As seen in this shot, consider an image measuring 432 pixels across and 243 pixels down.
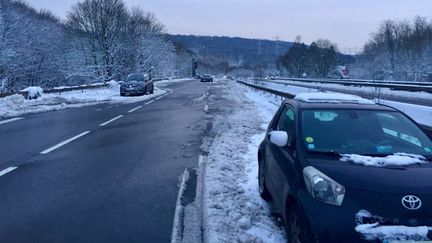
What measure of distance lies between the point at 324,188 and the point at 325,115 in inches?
63.1

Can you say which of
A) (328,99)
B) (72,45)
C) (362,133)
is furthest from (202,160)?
(72,45)

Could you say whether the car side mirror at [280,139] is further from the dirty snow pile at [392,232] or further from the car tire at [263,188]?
the dirty snow pile at [392,232]

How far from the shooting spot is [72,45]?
6081 centimetres

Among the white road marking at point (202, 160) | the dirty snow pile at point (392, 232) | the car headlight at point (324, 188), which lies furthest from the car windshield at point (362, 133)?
the white road marking at point (202, 160)

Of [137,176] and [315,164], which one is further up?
[315,164]

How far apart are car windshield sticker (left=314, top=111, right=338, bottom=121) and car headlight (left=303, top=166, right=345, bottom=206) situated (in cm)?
132

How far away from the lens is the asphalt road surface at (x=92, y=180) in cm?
519

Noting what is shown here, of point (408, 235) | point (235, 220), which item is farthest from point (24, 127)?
point (408, 235)

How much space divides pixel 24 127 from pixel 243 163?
9.66 metres

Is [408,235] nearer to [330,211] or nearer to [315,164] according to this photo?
[330,211]

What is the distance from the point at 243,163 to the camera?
29.0 ft

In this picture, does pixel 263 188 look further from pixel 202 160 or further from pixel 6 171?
pixel 6 171

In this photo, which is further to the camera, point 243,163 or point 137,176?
point 243,163

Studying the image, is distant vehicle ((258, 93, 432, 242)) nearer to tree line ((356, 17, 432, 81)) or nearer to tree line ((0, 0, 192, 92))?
tree line ((0, 0, 192, 92))
